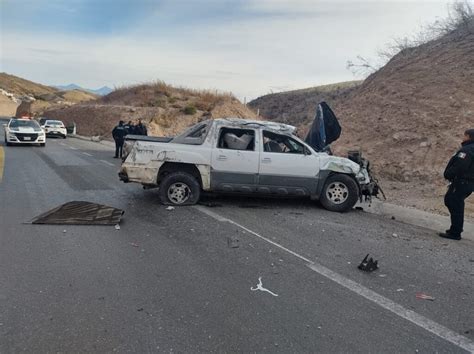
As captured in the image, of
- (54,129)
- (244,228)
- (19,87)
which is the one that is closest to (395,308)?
(244,228)

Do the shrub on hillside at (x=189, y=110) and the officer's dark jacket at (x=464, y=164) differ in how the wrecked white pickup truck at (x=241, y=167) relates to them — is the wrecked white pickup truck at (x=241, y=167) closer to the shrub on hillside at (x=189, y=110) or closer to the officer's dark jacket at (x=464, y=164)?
the officer's dark jacket at (x=464, y=164)

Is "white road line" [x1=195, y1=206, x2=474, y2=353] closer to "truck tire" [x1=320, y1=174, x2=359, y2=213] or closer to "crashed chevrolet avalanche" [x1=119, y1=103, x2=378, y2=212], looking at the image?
"crashed chevrolet avalanche" [x1=119, y1=103, x2=378, y2=212]

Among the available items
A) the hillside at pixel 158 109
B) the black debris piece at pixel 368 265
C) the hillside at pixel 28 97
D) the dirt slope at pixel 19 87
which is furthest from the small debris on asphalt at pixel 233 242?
the dirt slope at pixel 19 87

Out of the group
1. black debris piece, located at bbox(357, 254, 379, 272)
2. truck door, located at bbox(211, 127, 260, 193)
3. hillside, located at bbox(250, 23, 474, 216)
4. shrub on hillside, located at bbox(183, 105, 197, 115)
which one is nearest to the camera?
black debris piece, located at bbox(357, 254, 379, 272)

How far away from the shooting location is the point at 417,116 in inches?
609

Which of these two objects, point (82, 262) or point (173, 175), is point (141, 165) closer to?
point (173, 175)

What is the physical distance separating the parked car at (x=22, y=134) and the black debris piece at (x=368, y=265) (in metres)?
21.2

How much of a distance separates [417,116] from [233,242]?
11659 mm

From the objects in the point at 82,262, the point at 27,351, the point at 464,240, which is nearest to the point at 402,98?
the point at 464,240

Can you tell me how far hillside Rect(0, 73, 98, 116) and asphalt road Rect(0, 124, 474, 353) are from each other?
69.3 metres

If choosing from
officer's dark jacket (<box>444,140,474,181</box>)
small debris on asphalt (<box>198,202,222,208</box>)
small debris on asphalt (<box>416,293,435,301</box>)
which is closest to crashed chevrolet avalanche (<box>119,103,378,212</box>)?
small debris on asphalt (<box>198,202,222,208</box>)

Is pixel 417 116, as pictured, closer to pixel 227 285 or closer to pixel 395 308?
pixel 395 308

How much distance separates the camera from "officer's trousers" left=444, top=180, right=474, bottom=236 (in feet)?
23.1

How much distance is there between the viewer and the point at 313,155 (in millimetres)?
8891
